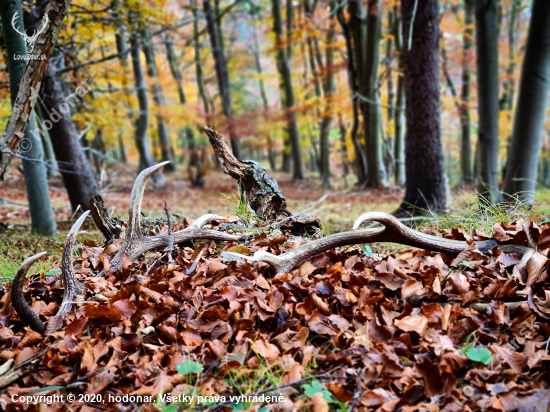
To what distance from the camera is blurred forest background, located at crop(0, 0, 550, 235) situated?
5523 mm

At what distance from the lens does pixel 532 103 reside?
5.56 meters

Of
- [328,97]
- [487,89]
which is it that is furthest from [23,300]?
[328,97]

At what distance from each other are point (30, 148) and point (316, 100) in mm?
12455

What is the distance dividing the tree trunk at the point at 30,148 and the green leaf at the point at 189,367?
10.5ft

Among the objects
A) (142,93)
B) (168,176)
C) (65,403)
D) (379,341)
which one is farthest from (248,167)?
(168,176)

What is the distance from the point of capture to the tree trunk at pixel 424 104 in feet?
18.2

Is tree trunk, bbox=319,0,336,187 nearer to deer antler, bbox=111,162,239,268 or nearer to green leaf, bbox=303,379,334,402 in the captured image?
deer antler, bbox=111,162,239,268

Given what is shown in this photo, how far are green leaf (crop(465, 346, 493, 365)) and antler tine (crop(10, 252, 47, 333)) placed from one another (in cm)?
208

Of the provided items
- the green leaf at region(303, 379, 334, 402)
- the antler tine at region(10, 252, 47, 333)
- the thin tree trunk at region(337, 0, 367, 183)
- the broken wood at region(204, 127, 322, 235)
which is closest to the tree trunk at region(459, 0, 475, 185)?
the thin tree trunk at region(337, 0, 367, 183)

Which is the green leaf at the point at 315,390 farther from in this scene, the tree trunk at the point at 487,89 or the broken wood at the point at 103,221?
the tree trunk at the point at 487,89

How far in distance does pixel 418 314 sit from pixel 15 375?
6.48ft

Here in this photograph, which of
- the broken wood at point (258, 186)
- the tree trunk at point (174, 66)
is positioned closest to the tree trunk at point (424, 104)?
the broken wood at point (258, 186)

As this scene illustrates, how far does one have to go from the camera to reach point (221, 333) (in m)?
1.84

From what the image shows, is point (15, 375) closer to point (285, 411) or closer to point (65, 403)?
point (65, 403)
